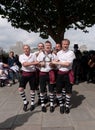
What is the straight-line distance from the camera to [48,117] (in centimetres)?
870

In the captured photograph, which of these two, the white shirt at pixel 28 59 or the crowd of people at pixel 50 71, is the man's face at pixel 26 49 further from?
the white shirt at pixel 28 59

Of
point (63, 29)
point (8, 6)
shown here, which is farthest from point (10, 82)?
point (8, 6)

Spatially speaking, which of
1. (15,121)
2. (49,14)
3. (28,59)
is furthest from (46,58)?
(49,14)

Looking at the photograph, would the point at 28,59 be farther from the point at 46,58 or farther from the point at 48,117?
the point at 48,117

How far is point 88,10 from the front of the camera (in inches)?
812

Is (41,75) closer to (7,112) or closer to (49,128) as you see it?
(7,112)

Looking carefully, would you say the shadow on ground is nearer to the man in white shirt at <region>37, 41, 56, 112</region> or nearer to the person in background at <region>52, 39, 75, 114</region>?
the man in white shirt at <region>37, 41, 56, 112</region>

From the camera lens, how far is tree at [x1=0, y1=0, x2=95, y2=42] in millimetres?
20328

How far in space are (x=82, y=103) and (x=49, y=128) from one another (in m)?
3.08

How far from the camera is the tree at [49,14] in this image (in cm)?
2033

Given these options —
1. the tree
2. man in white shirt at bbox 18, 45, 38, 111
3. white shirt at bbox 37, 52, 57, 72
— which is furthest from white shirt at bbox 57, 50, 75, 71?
the tree

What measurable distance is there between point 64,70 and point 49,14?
45.4ft

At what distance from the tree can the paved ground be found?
367 inches

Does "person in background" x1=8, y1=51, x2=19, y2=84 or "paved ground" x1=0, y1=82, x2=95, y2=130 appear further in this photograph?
"person in background" x1=8, y1=51, x2=19, y2=84
